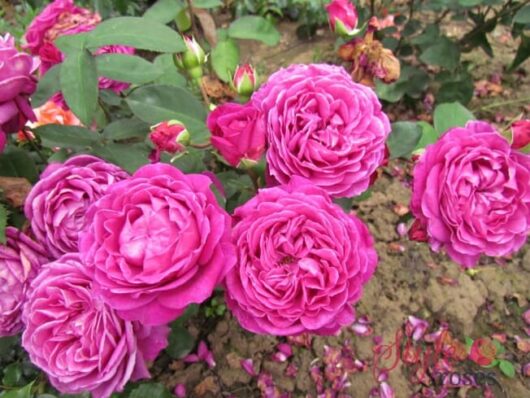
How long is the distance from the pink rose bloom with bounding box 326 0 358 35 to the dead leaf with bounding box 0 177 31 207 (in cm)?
64

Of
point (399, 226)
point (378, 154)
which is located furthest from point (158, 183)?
point (399, 226)

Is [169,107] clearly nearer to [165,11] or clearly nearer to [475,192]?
[165,11]

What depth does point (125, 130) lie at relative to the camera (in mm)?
852

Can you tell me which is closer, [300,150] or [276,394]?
[300,150]

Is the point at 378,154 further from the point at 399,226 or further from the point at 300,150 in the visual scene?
the point at 399,226

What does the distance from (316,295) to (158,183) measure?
0.25m

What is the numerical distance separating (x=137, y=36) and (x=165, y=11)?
0.39 meters

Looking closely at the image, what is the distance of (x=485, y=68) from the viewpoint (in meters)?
1.97

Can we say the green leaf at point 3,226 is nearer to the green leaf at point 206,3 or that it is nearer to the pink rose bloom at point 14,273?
the pink rose bloom at point 14,273

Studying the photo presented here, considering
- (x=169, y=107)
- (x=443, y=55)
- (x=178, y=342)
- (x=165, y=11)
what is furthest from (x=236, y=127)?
(x=443, y=55)

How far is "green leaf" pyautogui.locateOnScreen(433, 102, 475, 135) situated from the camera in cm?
95

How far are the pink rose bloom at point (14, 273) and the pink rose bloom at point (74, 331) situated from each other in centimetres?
3

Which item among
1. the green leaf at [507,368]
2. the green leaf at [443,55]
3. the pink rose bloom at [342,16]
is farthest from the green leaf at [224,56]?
the green leaf at [507,368]

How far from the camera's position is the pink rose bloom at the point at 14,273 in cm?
68
